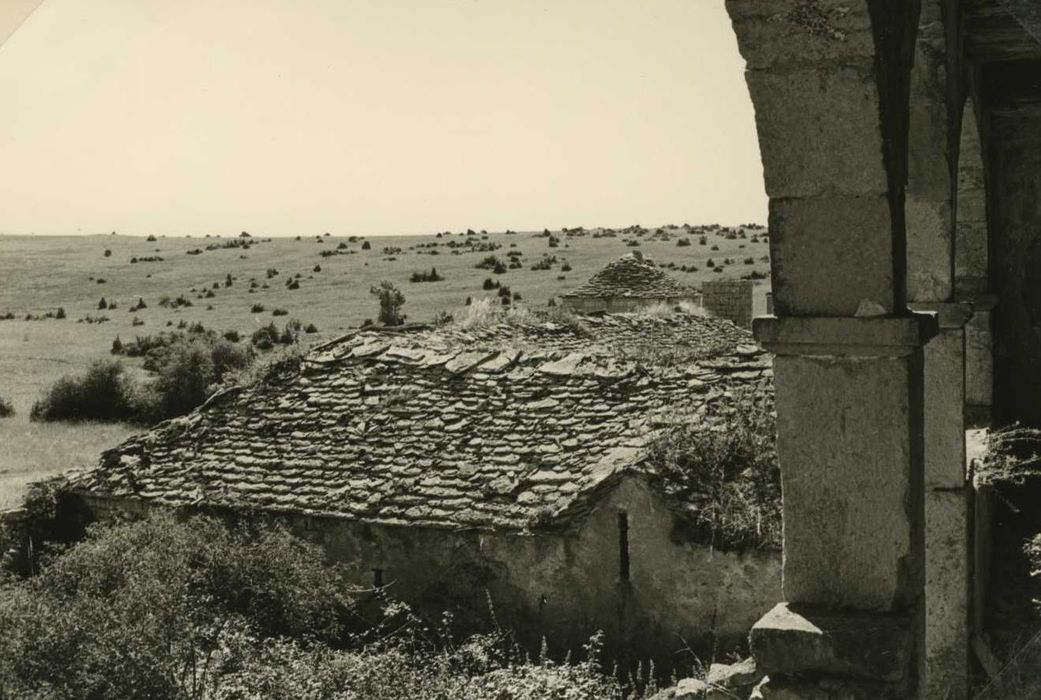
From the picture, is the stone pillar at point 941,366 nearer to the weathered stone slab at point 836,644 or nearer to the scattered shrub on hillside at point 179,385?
the weathered stone slab at point 836,644

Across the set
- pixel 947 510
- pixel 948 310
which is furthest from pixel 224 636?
pixel 948 310

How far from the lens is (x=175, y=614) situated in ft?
27.1

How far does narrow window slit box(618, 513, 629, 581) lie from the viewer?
9562 millimetres

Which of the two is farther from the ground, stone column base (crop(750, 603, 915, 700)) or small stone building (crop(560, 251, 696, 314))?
small stone building (crop(560, 251, 696, 314))

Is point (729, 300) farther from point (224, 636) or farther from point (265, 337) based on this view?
point (224, 636)

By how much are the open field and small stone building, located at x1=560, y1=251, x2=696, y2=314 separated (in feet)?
31.5

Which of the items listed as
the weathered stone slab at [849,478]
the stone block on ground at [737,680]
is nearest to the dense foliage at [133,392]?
the stone block on ground at [737,680]

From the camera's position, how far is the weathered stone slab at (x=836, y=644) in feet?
12.0

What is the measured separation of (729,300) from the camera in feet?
89.6

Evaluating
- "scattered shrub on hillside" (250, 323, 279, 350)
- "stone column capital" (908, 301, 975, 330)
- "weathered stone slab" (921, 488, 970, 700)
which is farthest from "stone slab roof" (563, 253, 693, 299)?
"stone column capital" (908, 301, 975, 330)

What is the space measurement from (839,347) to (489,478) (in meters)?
7.02

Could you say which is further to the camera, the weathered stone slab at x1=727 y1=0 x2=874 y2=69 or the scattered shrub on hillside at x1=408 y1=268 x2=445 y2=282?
the scattered shrub on hillside at x1=408 y1=268 x2=445 y2=282

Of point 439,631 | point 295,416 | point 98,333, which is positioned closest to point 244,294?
point 98,333

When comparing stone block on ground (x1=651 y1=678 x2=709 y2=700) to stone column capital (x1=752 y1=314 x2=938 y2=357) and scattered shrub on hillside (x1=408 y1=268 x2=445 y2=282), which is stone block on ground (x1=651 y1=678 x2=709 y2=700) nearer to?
stone column capital (x1=752 y1=314 x2=938 y2=357)
